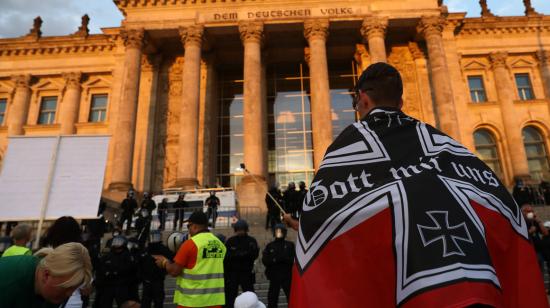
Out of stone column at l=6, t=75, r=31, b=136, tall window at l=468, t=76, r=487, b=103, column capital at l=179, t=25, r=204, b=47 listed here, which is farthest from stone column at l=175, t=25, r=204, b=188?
tall window at l=468, t=76, r=487, b=103

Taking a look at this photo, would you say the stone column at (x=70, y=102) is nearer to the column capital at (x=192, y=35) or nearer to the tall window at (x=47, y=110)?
the tall window at (x=47, y=110)

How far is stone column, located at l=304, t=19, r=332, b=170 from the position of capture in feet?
68.6

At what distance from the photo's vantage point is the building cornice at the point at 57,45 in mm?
28109

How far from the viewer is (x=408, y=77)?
2517cm

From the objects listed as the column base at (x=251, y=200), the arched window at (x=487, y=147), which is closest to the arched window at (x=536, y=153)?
the arched window at (x=487, y=147)

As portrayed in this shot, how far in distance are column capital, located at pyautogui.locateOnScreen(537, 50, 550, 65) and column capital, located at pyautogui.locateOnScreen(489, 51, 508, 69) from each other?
2363mm

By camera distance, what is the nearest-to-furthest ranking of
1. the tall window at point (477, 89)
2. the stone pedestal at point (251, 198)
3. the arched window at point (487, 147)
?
1. the stone pedestal at point (251, 198)
2. the arched window at point (487, 147)
3. the tall window at point (477, 89)

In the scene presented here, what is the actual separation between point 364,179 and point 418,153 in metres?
0.27

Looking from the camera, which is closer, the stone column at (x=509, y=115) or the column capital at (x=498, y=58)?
the stone column at (x=509, y=115)

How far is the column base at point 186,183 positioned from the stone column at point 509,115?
19.1 m

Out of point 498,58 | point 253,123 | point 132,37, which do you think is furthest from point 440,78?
point 132,37

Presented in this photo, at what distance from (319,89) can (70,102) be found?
59.0 ft

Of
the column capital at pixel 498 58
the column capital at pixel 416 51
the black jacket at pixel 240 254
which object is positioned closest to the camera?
the black jacket at pixel 240 254

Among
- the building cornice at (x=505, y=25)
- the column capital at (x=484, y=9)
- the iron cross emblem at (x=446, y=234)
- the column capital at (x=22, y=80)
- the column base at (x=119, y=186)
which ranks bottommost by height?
the iron cross emblem at (x=446, y=234)
